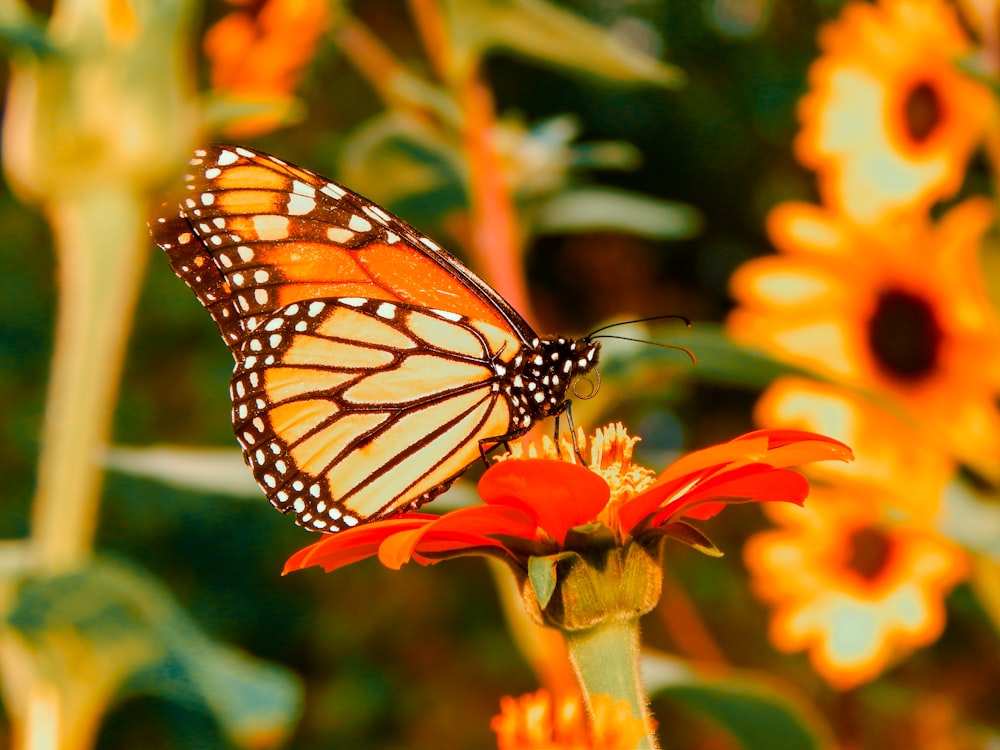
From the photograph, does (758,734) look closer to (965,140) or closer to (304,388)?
(304,388)

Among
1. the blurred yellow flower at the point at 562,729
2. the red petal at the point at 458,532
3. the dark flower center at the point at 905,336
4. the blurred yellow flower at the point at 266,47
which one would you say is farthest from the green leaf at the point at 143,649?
the dark flower center at the point at 905,336

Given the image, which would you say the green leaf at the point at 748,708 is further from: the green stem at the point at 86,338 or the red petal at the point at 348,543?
the green stem at the point at 86,338

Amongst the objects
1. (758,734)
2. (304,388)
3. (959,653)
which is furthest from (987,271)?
(959,653)

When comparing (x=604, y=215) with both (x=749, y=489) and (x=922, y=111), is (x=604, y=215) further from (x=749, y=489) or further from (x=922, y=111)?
(x=749, y=489)

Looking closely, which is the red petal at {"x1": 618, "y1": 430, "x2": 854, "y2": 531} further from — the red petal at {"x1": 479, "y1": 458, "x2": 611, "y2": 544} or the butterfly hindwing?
the butterfly hindwing

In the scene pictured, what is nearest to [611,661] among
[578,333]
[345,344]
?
[345,344]

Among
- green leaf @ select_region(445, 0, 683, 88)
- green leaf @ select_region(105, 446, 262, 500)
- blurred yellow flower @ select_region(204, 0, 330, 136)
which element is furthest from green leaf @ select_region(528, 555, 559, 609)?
blurred yellow flower @ select_region(204, 0, 330, 136)
